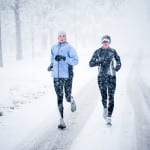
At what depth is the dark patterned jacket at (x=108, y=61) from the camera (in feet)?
27.8

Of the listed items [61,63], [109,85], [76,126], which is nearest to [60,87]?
[61,63]

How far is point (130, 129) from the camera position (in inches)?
325

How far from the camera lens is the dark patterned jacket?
27.8 ft

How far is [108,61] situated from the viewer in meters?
8.51

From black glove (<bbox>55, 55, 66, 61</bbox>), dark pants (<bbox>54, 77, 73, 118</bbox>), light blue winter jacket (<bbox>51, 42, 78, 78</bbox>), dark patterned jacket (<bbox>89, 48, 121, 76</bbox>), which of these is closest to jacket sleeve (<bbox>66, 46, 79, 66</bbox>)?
light blue winter jacket (<bbox>51, 42, 78, 78</bbox>)

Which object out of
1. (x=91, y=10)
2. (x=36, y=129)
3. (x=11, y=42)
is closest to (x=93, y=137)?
(x=36, y=129)

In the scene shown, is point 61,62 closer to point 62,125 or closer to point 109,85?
Answer: point 109,85

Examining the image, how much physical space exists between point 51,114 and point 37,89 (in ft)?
18.2

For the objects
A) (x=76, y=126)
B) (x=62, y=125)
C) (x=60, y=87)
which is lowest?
(x=76, y=126)

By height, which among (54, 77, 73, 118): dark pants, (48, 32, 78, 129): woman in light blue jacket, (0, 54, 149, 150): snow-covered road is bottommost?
(0, 54, 149, 150): snow-covered road

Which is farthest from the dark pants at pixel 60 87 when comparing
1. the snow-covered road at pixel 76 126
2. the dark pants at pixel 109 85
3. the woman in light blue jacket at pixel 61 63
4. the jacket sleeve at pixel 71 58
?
the dark pants at pixel 109 85

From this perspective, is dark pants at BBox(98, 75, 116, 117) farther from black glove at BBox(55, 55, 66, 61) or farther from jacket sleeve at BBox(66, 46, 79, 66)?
black glove at BBox(55, 55, 66, 61)

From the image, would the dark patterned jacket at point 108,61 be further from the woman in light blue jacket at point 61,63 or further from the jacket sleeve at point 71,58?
the woman in light blue jacket at point 61,63

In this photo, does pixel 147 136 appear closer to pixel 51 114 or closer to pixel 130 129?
pixel 130 129
